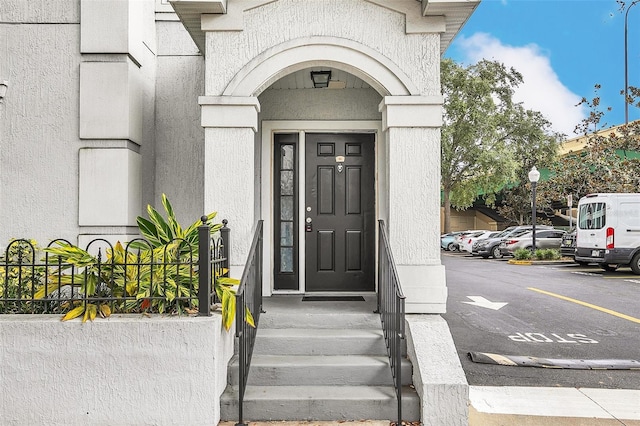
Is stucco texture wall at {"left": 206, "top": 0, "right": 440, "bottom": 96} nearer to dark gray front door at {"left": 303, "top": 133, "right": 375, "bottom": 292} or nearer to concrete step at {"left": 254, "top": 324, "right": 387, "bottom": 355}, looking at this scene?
dark gray front door at {"left": 303, "top": 133, "right": 375, "bottom": 292}

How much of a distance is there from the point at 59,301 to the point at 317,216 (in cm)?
341

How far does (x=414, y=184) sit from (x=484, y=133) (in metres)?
25.2

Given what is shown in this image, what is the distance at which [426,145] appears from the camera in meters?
5.52

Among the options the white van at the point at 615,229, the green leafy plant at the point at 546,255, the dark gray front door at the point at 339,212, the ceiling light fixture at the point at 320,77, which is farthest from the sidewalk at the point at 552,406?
the green leafy plant at the point at 546,255

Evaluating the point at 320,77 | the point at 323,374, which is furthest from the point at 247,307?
the point at 320,77

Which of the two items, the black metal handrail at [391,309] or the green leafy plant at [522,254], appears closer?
the black metal handrail at [391,309]

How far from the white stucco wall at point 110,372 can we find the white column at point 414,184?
2.16 m

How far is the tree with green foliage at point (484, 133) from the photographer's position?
93.7 ft

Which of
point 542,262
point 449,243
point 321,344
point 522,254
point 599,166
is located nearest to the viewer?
point 321,344

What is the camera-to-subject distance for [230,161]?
555cm

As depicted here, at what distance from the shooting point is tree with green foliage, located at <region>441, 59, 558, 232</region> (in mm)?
28547

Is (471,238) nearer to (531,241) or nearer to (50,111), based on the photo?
(531,241)

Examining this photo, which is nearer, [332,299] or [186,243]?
[186,243]

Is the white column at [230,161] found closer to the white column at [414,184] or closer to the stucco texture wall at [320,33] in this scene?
the stucco texture wall at [320,33]
